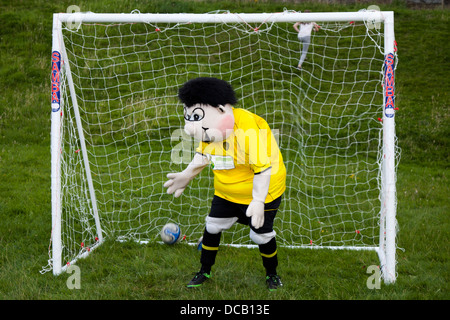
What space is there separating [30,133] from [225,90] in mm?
5576

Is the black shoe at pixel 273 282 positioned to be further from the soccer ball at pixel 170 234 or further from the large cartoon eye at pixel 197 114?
the large cartoon eye at pixel 197 114

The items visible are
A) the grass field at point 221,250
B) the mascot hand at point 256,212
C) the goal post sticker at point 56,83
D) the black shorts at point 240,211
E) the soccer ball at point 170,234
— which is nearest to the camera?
the mascot hand at point 256,212

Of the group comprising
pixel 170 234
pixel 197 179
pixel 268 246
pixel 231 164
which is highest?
pixel 231 164

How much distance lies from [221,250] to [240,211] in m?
0.99

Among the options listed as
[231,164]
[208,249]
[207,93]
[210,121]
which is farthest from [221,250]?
[207,93]

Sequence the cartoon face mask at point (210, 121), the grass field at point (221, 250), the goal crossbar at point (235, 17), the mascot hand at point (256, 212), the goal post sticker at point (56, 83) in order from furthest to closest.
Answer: the goal post sticker at point (56, 83)
the goal crossbar at point (235, 17)
the grass field at point (221, 250)
the cartoon face mask at point (210, 121)
the mascot hand at point (256, 212)

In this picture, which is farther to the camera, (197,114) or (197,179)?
(197,179)

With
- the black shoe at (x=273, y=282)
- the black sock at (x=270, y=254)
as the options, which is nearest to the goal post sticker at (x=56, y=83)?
the black sock at (x=270, y=254)

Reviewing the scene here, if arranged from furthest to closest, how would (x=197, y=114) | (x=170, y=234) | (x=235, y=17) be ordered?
(x=170, y=234)
(x=235, y=17)
(x=197, y=114)

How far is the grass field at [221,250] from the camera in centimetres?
343

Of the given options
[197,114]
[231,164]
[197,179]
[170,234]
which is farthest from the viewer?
[197,179]

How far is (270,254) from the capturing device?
11.1ft

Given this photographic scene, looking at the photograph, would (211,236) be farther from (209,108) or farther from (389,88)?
(389,88)

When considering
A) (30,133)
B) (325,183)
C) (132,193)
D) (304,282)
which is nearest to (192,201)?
(132,193)
